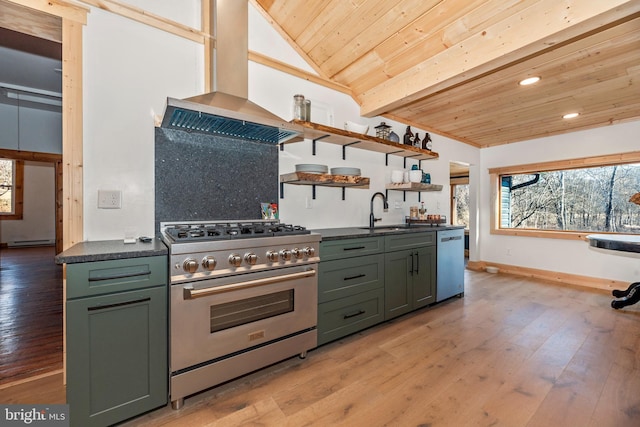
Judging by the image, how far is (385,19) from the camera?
7.93 feet

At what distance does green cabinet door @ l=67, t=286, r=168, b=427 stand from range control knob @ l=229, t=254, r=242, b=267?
374 millimetres

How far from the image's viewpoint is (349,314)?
7.86 ft

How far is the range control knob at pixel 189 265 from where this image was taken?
155 centimetres

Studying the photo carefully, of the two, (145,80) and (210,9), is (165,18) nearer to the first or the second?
(210,9)

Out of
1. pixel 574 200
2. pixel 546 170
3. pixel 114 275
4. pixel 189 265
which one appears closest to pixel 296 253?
pixel 189 265

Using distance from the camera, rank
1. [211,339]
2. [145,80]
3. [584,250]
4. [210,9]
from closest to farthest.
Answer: [211,339] < [145,80] < [210,9] < [584,250]

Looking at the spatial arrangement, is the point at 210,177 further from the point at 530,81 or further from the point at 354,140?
the point at 530,81

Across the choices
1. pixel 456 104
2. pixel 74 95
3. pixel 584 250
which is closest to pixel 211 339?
pixel 74 95

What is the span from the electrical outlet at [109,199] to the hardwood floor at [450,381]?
1173 millimetres

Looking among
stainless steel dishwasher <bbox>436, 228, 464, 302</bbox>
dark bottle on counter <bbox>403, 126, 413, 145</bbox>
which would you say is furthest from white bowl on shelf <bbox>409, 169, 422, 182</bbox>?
stainless steel dishwasher <bbox>436, 228, 464, 302</bbox>

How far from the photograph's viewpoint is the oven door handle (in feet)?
5.12

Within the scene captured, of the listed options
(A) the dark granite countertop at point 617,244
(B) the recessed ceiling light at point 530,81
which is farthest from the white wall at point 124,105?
(A) the dark granite countertop at point 617,244

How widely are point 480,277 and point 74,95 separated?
17.9ft

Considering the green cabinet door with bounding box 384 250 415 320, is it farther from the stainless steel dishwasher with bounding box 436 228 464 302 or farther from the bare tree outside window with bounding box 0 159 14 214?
the bare tree outside window with bounding box 0 159 14 214
